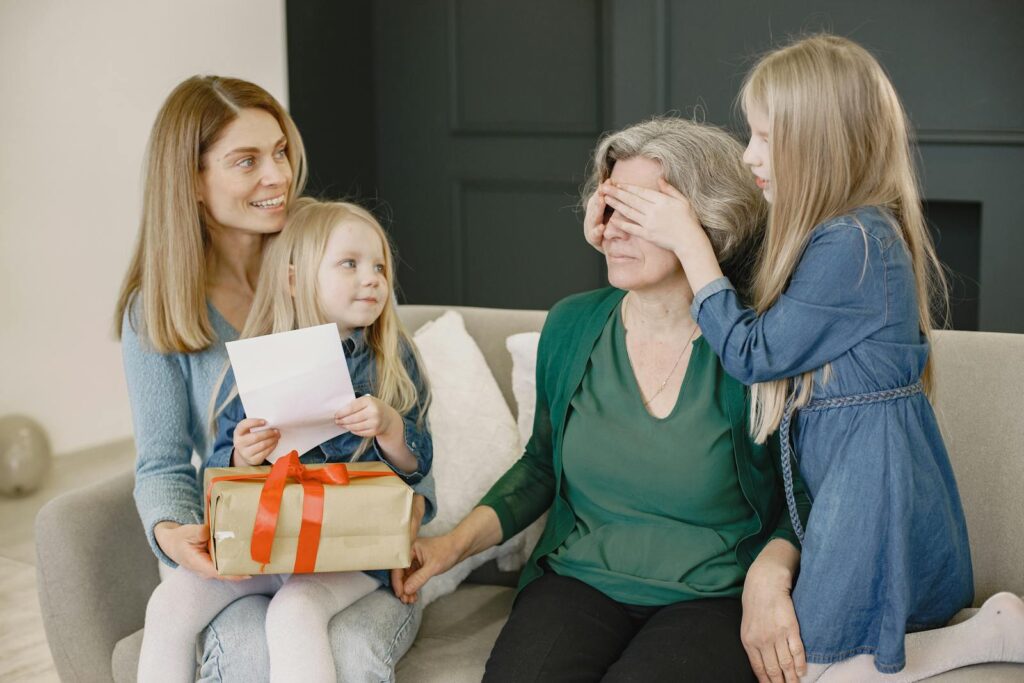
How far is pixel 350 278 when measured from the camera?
1823 millimetres

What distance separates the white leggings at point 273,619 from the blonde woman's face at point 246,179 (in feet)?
1.98

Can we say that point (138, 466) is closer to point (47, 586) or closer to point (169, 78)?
point (47, 586)

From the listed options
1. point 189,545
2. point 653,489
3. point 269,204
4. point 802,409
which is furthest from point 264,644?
point 802,409

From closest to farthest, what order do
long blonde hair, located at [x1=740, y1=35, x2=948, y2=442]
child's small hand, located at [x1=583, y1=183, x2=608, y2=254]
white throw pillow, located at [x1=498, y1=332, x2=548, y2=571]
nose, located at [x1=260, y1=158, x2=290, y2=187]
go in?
long blonde hair, located at [x1=740, y1=35, x2=948, y2=442] < child's small hand, located at [x1=583, y1=183, x2=608, y2=254] < nose, located at [x1=260, y1=158, x2=290, y2=187] < white throw pillow, located at [x1=498, y1=332, x2=548, y2=571]

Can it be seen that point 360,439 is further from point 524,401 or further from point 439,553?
point 524,401

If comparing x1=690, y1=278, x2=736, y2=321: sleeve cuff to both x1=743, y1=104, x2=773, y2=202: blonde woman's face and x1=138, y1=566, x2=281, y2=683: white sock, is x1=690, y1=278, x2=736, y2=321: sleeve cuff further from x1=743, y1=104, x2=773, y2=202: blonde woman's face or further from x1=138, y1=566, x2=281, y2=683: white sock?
x1=138, y1=566, x2=281, y2=683: white sock

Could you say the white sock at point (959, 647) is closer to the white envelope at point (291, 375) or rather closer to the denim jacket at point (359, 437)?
the denim jacket at point (359, 437)

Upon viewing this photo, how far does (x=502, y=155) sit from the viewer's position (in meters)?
4.59

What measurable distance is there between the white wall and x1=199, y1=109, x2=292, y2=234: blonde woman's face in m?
2.22

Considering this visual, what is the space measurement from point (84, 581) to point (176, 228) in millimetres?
602

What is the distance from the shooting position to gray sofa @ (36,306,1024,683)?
1.85m

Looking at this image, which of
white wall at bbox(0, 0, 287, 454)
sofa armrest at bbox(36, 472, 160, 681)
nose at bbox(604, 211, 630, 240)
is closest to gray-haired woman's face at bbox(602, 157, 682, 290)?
nose at bbox(604, 211, 630, 240)

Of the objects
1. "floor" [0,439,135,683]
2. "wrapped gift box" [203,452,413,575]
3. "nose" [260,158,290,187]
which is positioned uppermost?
"nose" [260,158,290,187]

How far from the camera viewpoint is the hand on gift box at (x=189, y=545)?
1662 millimetres
